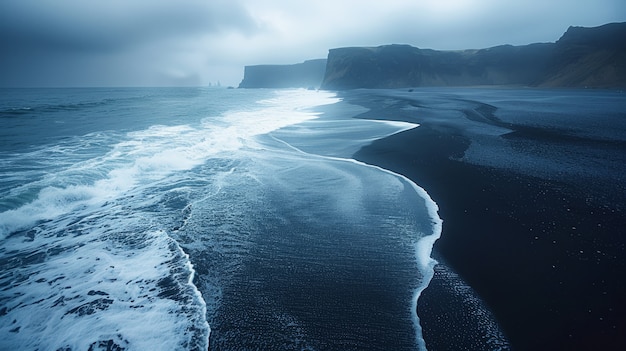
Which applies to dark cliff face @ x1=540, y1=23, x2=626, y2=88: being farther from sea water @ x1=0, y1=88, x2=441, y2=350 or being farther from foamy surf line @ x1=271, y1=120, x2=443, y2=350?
sea water @ x1=0, y1=88, x2=441, y2=350

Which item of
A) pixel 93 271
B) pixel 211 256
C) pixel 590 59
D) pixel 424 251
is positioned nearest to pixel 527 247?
pixel 424 251

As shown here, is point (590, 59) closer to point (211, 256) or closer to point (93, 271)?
point (211, 256)

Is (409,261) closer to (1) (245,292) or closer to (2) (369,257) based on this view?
(2) (369,257)

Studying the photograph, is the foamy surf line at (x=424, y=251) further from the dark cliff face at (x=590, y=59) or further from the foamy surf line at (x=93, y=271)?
the dark cliff face at (x=590, y=59)

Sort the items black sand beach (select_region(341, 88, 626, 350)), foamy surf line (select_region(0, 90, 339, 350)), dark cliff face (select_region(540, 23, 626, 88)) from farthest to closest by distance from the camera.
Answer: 1. dark cliff face (select_region(540, 23, 626, 88))
2. foamy surf line (select_region(0, 90, 339, 350))
3. black sand beach (select_region(341, 88, 626, 350))

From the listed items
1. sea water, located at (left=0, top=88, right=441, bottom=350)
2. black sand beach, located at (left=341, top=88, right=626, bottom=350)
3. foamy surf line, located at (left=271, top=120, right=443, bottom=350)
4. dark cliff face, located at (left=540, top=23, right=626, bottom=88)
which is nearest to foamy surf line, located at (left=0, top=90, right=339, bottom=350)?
sea water, located at (left=0, top=88, right=441, bottom=350)

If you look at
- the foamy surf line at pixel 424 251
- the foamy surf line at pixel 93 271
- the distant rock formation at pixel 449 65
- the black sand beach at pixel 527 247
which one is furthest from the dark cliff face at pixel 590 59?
the foamy surf line at pixel 93 271
